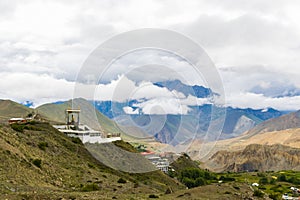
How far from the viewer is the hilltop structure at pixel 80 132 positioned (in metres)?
79.6

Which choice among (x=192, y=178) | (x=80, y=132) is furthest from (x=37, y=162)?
(x=192, y=178)

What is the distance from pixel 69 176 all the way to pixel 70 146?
64.2ft

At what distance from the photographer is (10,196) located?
2848 centimetres

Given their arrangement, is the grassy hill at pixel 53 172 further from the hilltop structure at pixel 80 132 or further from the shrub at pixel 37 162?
the hilltop structure at pixel 80 132

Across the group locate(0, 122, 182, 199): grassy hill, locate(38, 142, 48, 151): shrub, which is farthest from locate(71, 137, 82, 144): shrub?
locate(38, 142, 48, 151): shrub

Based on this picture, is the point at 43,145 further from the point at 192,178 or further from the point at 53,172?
the point at 192,178

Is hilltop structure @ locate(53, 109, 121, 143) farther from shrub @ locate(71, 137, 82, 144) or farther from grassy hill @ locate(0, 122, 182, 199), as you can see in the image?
grassy hill @ locate(0, 122, 182, 199)

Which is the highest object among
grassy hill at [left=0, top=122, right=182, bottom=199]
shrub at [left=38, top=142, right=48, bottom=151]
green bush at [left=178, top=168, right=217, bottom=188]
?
shrub at [left=38, top=142, right=48, bottom=151]

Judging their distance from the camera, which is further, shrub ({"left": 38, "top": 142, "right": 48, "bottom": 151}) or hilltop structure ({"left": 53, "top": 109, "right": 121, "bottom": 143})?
hilltop structure ({"left": 53, "top": 109, "right": 121, "bottom": 143})

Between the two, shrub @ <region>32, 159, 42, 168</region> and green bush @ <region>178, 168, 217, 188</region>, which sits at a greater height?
shrub @ <region>32, 159, 42, 168</region>

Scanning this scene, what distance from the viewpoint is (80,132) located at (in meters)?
80.1

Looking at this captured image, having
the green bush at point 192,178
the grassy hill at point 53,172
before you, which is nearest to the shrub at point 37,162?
the grassy hill at point 53,172

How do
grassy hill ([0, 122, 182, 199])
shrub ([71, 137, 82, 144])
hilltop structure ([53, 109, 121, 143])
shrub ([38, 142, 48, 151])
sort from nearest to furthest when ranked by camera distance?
grassy hill ([0, 122, 182, 199]) → shrub ([38, 142, 48, 151]) → shrub ([71, 137, 82, 144]) → hilltop structure ([53, 109, 121, 143])

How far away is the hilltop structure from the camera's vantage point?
79562mm
